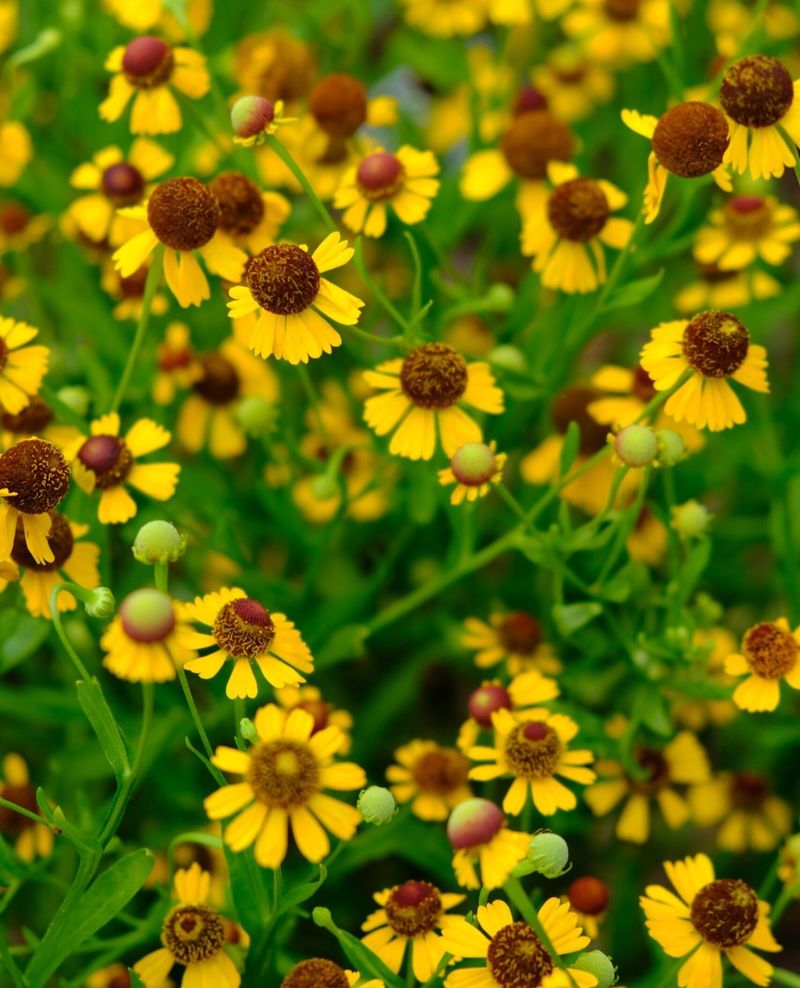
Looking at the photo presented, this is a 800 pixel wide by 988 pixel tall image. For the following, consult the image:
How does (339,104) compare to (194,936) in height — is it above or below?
above

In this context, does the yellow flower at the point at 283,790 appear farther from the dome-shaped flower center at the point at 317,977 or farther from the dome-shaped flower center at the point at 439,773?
the dome-shaped flower center at the point at 439,773

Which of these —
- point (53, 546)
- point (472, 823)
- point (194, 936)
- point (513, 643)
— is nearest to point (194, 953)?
point (194, 936)

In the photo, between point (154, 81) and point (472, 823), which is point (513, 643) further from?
point (154, 81)

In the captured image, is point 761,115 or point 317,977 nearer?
point 317,977

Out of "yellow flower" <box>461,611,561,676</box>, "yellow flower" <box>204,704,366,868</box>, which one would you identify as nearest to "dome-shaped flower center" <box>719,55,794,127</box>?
"yellow flower" <box>461,611,561,676</box>

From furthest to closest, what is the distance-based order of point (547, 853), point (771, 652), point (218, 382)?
point (218, 382)
point (771, 652)
point (547, 853)

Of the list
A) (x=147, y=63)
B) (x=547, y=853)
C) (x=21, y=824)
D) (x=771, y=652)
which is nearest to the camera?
(x=547, y=853)

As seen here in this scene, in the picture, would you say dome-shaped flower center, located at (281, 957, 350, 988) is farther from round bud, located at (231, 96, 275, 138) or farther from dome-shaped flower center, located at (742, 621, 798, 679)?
round bud, located at (231, 96, 275, 138)
